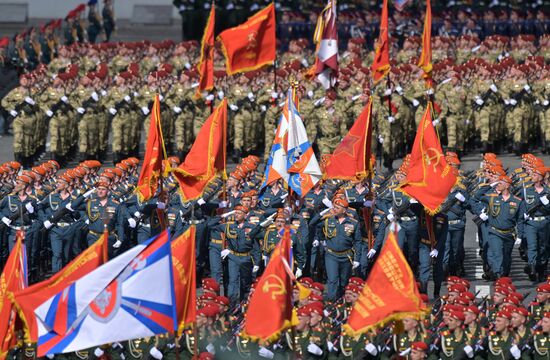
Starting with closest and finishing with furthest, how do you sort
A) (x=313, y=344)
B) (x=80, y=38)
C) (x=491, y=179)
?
(x=313, y=344) → (x=491, y=179) → (x=80, y=38)

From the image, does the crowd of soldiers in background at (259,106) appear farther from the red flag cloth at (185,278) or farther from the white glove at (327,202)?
the red flag cloth at (185,278)

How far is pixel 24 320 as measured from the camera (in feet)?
77.2

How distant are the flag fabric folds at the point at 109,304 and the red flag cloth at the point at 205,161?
Answer: 768 centimetres

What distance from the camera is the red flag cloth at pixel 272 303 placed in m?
24.2

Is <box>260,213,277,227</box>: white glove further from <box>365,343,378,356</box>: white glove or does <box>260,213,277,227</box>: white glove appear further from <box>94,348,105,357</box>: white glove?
<box>365,343,378,356</box>: white glove

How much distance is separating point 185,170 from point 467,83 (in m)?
11.7

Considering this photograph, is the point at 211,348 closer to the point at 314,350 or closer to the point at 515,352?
the point at 314,350

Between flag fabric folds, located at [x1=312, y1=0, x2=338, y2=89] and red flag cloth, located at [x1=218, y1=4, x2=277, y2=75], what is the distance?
85 cm

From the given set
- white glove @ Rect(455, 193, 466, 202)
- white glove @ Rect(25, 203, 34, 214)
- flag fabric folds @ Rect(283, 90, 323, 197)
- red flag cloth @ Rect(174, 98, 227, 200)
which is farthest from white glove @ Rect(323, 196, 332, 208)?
white glove @ Rect(25, 203, 34, 214)

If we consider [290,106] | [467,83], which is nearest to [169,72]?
[467,83]

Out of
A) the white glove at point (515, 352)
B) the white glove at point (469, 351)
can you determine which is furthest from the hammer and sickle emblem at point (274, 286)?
the white glove at point (515, 352)

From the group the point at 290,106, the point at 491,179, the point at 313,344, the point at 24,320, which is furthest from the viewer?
the point at 491,179

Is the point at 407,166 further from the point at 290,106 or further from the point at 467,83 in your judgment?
the point at 467,83

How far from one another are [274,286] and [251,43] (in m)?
10.8
